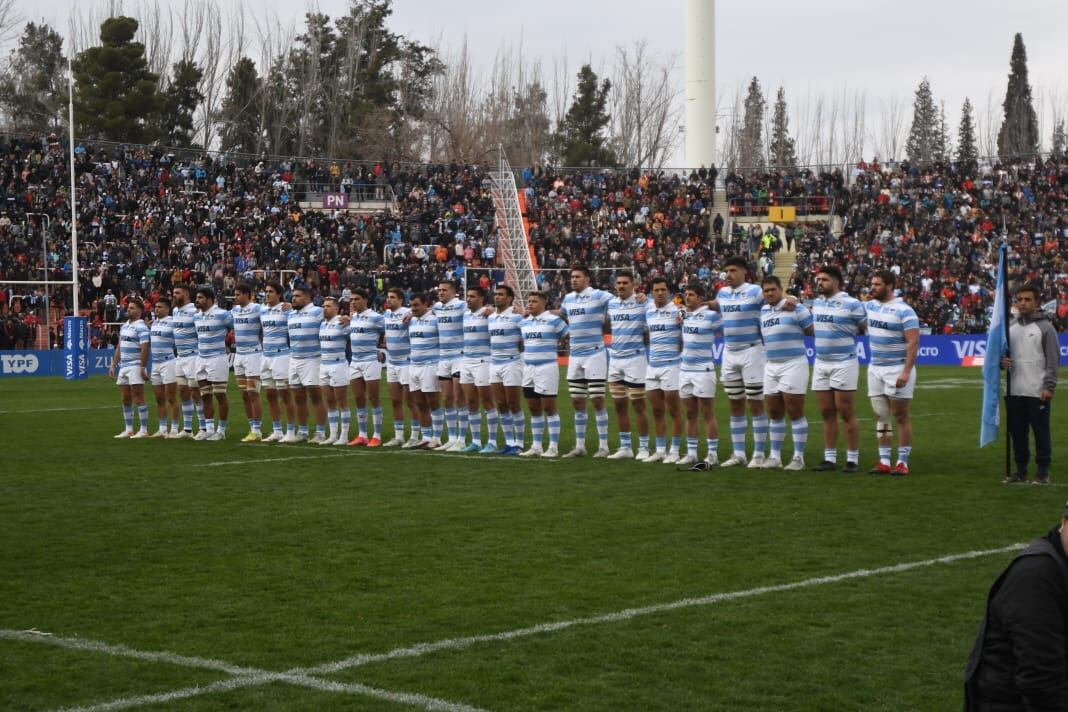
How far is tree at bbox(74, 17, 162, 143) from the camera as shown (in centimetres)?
6469

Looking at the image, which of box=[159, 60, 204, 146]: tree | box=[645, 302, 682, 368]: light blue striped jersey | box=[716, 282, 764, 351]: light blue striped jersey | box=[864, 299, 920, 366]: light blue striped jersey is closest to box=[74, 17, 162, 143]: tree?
box=[159, 60, 204, 146]: tree

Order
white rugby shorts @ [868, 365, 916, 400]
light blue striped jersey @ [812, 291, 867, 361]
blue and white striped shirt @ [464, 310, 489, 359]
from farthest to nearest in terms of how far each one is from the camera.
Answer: blue and white striped shirt @ [464, 310, 489, 359] → light blue striped jersey @ [812, 291, 867, 361] → white rugby shorts @ [868, 365, 916, 400]

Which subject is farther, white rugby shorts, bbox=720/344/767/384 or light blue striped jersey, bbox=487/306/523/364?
light blue striped jersey, bbox=487/306/523/364

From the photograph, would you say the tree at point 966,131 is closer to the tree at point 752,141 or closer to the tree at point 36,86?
the tree at point 752,141

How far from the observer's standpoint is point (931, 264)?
49031 millimetres

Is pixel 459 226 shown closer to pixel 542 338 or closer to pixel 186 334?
pixel 186 334

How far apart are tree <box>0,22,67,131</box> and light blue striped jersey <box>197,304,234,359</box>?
183 ft

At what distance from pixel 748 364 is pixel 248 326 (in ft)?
27.4

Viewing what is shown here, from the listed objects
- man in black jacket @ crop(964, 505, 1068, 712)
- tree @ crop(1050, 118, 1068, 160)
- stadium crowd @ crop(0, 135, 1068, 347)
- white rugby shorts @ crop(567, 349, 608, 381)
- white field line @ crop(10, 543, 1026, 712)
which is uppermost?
tree @ crop(1050, 118, 1068, 160)

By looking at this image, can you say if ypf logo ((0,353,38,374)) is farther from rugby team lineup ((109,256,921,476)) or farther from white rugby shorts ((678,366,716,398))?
white rugby shorts ((678,366,716,398))

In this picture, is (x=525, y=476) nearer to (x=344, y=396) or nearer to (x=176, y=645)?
(x=344, y=396)

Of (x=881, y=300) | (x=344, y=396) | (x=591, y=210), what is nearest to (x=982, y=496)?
(x=881, y=300)

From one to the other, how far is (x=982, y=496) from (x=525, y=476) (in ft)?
16.3

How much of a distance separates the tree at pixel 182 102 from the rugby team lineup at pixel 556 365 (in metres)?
51.4
